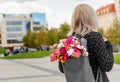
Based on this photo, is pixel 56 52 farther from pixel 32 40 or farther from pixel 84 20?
pixel 32 40

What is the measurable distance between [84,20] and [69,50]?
347 mm

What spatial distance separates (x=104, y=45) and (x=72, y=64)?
0.40 m

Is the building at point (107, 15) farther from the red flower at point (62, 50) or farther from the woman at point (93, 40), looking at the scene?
the red flower at point (62, 50)

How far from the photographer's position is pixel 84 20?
12.4 feet

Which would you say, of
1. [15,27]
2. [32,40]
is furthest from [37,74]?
[15,27]

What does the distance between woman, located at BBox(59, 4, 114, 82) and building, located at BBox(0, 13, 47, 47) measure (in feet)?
500

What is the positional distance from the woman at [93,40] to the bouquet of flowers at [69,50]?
150mm

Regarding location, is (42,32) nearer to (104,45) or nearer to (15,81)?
(15,81)

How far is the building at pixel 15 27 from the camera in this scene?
521 feet

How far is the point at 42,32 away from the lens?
4328 inches

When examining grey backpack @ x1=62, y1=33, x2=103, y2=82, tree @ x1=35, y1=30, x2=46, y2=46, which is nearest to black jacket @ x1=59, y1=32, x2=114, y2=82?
grey backpack @ x1=62, y1=33, x2=103, y2=82

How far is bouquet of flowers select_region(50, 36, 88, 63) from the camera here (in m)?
3.65

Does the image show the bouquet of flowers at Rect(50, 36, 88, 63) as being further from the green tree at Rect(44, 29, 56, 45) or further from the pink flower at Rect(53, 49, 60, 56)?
the green tree at Rect(44, 29, 56, 45)

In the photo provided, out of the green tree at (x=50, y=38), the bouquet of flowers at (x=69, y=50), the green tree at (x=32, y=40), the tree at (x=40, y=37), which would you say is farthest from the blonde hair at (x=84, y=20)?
the green tree at (x=32, y=40)
